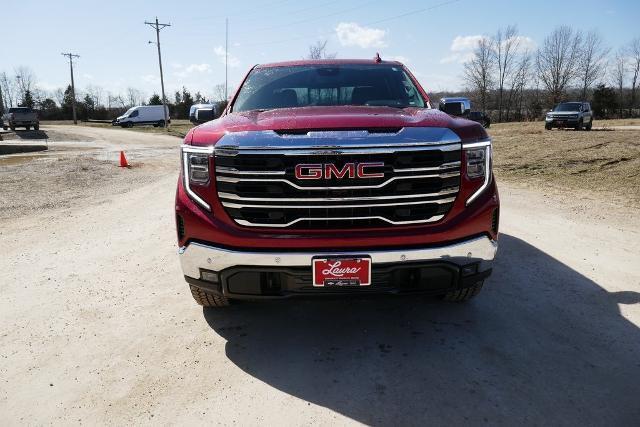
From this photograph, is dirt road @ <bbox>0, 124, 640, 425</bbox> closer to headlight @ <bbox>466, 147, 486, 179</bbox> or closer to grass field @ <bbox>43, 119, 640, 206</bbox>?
headlight @ <bbox>466, 147, 486, 179</bbox>

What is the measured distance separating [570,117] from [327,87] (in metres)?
26.2

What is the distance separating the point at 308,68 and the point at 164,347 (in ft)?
9.30

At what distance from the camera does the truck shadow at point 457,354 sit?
2459mm

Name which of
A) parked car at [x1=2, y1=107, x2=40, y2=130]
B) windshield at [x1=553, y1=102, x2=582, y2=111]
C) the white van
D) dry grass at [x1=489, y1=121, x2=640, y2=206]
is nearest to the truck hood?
dry grass at [x1=489, y1=121, x2=640, y2=206]

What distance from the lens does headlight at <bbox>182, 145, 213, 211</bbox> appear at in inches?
111

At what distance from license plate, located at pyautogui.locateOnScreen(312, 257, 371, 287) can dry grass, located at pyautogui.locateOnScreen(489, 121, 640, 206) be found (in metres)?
6.61

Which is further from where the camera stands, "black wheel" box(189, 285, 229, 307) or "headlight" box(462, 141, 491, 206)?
"black wheel" box(189, 285, 229, 307)

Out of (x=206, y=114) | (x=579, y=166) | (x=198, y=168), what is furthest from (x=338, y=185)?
(x=579, y=166)

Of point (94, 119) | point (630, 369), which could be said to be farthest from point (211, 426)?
point (94, 119)

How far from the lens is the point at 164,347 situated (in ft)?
10.4

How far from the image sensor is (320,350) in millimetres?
3062

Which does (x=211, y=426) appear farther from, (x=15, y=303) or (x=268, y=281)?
(x=15, y=303)

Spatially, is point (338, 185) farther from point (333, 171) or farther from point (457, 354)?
point (457, 354)

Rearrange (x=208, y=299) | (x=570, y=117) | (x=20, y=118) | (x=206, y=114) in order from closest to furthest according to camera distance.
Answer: (x=208, y=299), (x=206, y=114), (x=570, y=117), (x=20, y=118)
